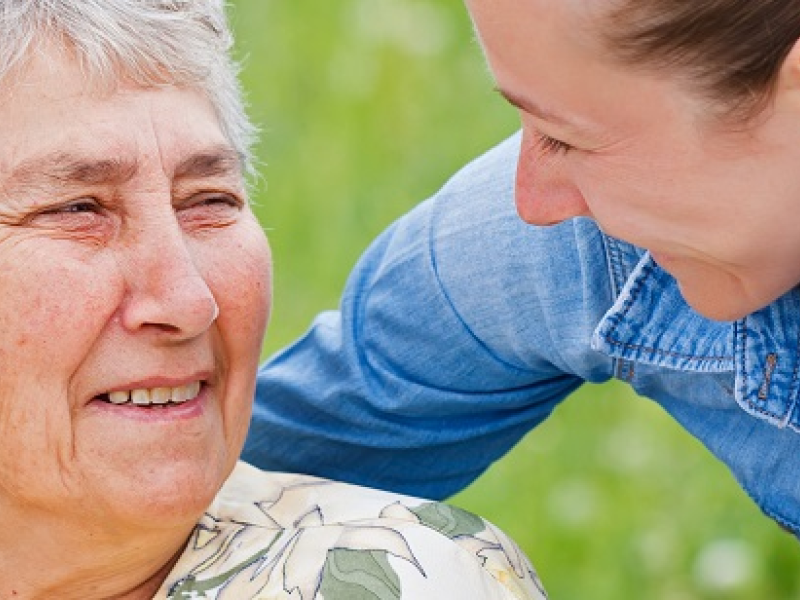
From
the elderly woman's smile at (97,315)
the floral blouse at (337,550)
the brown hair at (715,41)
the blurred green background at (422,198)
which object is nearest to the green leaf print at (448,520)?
the floral blouse at (337,550)

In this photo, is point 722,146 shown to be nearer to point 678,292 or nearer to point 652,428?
point 678,292

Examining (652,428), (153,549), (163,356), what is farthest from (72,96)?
(652,428)

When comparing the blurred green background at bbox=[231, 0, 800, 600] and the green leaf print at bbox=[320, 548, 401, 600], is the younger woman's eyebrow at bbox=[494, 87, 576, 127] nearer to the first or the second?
the green leaf print at bbox=[320, 548, 401, 600]

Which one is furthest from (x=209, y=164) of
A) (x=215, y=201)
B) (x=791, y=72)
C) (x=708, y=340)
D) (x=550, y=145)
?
(x=791, y=72)

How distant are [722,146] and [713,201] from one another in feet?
0.24

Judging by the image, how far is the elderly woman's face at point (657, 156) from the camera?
2.23 m

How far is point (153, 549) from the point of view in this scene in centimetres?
266

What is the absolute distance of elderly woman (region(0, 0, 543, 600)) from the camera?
8.24ft

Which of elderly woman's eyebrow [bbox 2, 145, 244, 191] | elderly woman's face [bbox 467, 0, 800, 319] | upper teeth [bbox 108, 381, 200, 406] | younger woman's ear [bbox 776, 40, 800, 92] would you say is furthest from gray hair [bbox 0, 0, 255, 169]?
younger woman's ear [bbox 776, 40, 800, 92]

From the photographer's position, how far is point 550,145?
2.42 m

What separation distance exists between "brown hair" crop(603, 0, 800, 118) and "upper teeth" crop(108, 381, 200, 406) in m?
0.79

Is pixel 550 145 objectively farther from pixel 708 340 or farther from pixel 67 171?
pixel 67 171

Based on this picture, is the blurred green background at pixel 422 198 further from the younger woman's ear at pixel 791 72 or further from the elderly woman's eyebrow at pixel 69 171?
the younger woman's ear at pixel 791 72

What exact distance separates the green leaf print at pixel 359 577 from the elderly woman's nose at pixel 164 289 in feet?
1.19
